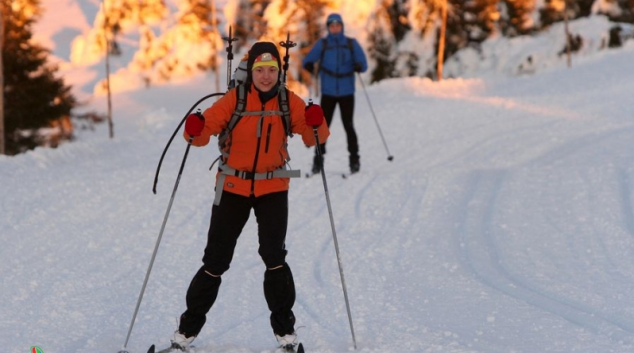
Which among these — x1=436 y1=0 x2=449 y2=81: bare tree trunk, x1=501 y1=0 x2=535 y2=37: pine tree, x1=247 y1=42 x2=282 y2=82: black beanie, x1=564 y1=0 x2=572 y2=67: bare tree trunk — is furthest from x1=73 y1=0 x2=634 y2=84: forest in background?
x1=247 y1=42 x2=282 y2=82: black beanie

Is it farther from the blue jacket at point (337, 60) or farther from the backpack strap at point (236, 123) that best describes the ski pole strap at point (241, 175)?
the blue jacket at point (337, 60)

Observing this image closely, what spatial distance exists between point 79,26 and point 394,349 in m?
58.0

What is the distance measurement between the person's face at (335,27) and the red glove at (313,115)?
6.28 meters

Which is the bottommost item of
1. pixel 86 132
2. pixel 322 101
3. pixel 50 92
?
pixel 86 132

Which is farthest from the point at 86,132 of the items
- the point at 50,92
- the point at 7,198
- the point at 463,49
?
the point at 7,198

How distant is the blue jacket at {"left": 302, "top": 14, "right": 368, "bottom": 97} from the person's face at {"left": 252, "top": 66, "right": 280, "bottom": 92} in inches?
249

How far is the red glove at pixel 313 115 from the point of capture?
481 cm

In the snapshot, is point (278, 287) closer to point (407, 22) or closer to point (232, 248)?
point (232, 248)

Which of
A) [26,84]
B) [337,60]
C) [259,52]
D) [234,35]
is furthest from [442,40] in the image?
[259,52]

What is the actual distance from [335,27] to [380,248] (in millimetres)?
3989

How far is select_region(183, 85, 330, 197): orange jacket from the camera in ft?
15.6

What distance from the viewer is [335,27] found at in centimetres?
1091

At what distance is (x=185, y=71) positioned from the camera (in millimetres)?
46656

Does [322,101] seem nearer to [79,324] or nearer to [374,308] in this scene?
[374,308]
